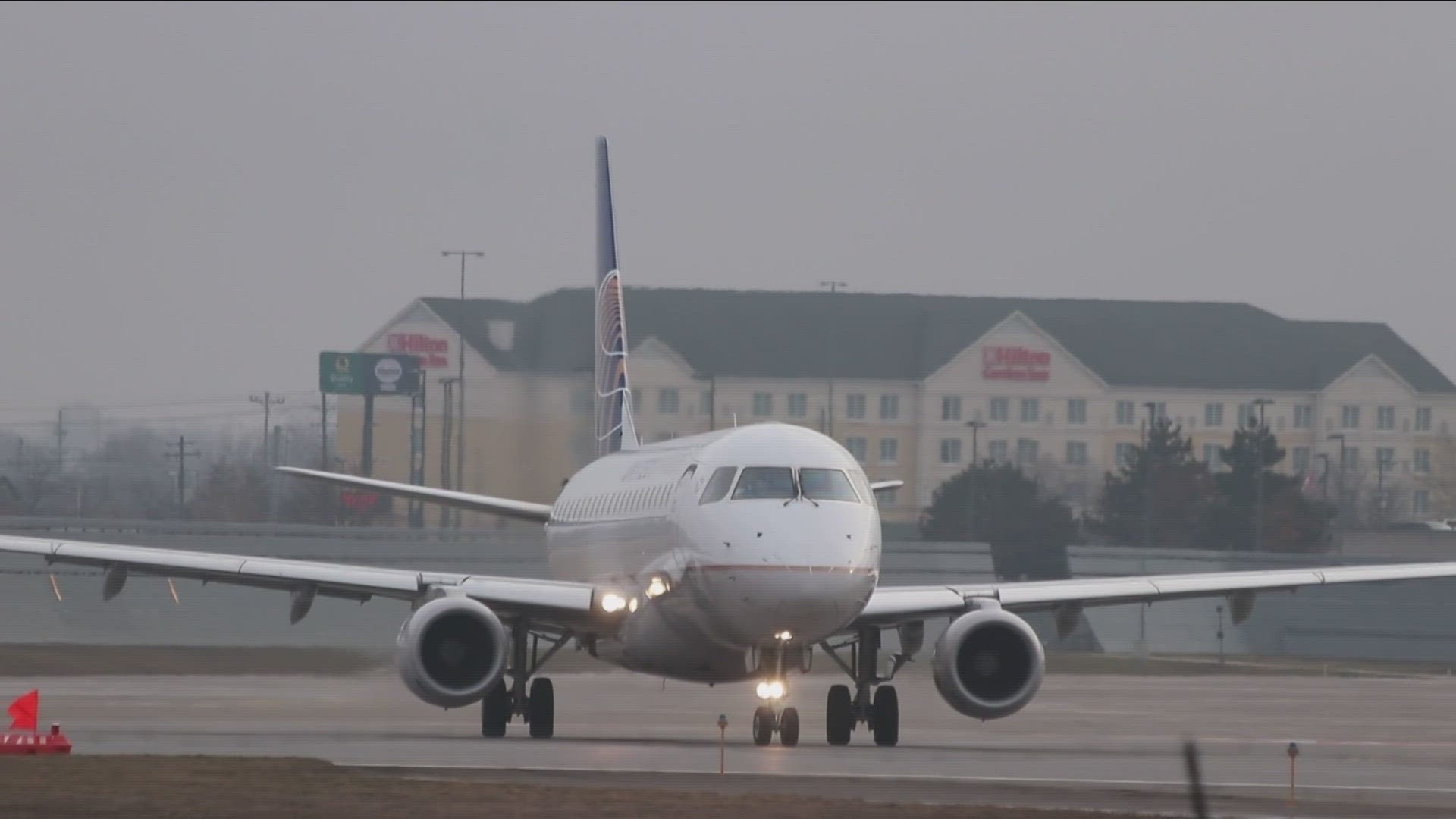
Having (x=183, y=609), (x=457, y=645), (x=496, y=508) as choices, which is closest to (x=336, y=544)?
(x=183, y=609)

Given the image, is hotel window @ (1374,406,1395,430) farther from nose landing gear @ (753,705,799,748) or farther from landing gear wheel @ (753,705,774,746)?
landing gear wheel @ (753,705,774,746)

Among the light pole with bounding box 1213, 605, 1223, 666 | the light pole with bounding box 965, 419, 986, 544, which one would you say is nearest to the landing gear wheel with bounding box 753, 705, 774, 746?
the light pole with bounding box 1213, 605, 1223, 666

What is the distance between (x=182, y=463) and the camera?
66688 millimetres

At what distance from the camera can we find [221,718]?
29719mm

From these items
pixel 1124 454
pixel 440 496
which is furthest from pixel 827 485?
pixel 1124 454

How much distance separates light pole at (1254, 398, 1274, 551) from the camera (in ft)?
224

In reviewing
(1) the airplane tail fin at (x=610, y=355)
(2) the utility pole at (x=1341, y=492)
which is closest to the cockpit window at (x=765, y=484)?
(1) the airplane tail fin at (x=610, y=355)

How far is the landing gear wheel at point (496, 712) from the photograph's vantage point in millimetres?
27578

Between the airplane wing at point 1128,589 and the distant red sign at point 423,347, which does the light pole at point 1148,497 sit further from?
the airplane wing at point 1128,589

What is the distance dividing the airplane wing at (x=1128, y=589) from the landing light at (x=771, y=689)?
5.03ft

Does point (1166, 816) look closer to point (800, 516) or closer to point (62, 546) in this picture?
point (800, 516)

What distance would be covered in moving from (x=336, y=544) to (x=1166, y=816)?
3851 cm

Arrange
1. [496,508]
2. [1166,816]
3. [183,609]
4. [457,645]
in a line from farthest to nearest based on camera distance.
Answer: [183,609] → [496,508] → [457,645] → [1166,816]

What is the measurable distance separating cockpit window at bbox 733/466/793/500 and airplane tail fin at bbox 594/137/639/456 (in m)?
10.7
